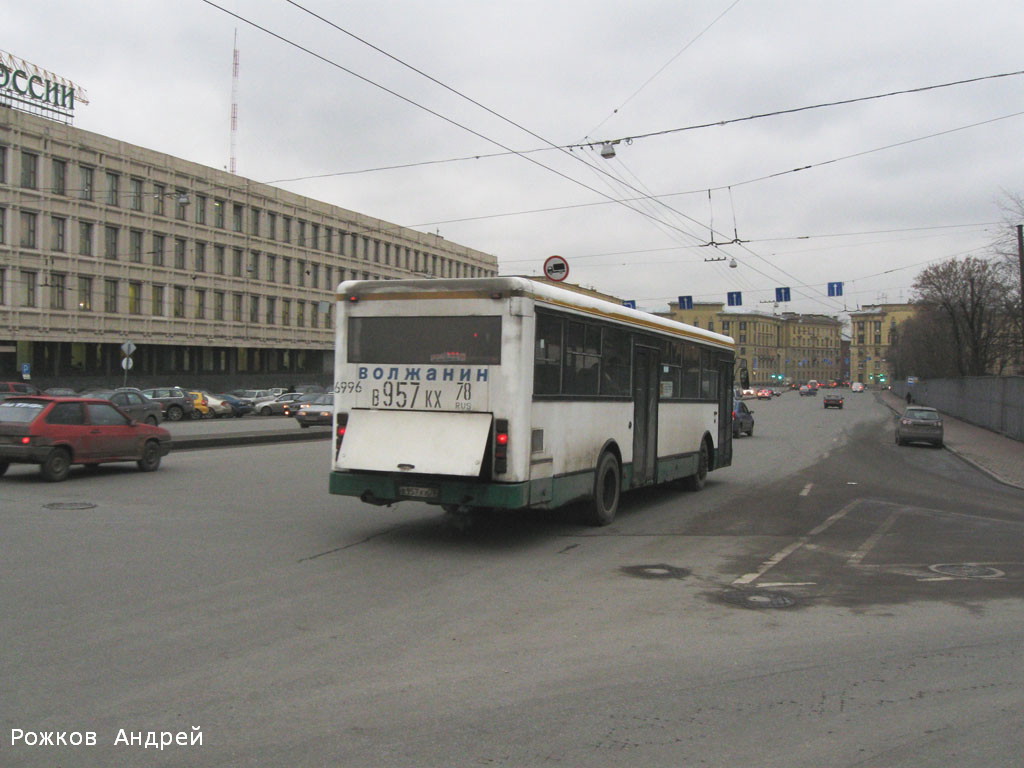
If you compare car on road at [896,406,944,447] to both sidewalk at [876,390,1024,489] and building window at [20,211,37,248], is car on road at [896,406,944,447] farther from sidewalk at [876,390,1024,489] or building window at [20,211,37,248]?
building window at [20,211,37,248]

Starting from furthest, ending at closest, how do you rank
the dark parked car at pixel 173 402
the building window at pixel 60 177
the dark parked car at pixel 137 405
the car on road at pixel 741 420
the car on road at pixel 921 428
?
the building window at pixel 60 177 < the dark parked car at pixel 173 402 < the car on road at pixel 741 420 < the car on road at pixel 921 428 < the dark parked car at pixel 137 405

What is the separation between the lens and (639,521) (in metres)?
12.6

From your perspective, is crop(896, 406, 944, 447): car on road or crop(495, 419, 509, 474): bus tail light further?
crop(896, 406, 944, 447): car on road

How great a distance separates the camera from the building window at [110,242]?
2186 inches

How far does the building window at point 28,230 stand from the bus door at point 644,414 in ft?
159

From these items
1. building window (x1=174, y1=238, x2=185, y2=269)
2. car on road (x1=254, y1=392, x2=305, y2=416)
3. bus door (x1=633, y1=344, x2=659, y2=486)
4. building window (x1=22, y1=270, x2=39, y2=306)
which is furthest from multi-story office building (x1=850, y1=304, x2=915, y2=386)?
bus door (x1=633, y1=344, x2=659, y2=486)

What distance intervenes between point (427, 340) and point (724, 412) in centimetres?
954

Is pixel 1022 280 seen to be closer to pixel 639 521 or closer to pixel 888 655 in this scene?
pixel 639 521

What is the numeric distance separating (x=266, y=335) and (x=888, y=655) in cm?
6880

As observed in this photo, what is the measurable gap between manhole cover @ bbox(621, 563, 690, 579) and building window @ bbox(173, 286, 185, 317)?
5853cm

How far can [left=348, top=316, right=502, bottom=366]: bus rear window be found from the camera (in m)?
9.64

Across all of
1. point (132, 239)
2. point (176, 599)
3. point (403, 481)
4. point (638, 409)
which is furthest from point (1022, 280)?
point (132, 239)

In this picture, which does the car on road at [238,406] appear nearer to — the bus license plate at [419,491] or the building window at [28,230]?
the building window at [28,230]

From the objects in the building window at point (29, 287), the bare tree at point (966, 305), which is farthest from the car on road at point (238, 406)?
the bare tree at point (966, 305)
